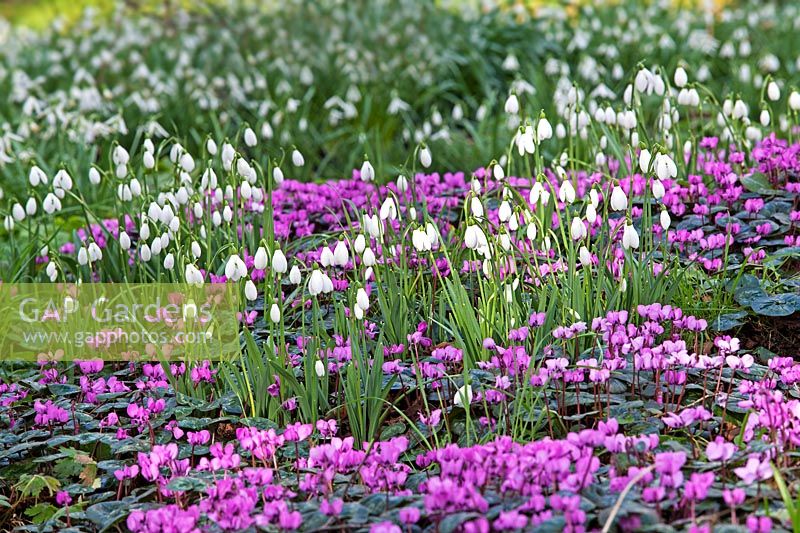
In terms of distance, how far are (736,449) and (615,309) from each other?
0.89 metres

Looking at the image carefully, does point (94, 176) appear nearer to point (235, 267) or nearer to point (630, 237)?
point (235, 267)

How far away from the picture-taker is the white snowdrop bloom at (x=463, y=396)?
2668 mm

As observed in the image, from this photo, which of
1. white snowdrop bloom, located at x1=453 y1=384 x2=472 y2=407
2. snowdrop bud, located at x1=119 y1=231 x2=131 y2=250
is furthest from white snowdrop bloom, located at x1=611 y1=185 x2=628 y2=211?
snowdrop bud, located at x1=119 y1=231 x2=131 y2=250

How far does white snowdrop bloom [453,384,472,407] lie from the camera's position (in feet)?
8.75

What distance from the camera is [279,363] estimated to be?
123 inches

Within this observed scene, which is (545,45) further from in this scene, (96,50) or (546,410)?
(546,410)

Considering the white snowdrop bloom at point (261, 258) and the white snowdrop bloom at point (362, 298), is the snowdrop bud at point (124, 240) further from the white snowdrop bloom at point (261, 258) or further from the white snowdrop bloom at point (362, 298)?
the white snowdrop bloom at point (362, 298)

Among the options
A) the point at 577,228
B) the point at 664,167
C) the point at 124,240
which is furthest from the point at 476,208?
the point at 124,240

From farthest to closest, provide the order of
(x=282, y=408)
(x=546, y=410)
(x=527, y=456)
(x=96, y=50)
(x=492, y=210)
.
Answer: (x=96, y=50)
(x=492, y=210)
(x=282, y=408)
(x=546, y=410)
(x=527, y=456)

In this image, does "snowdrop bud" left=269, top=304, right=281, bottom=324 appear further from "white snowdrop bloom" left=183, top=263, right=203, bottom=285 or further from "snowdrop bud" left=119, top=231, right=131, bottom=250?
"snowdrop bud" left=119, top=231, right=131, bottom=250

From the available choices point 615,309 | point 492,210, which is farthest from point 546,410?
point 492,210

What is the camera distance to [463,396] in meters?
2.71

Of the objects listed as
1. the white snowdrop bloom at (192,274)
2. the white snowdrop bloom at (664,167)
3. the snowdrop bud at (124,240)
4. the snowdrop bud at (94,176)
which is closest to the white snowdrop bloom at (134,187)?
the snowdrop bud at (94,176)

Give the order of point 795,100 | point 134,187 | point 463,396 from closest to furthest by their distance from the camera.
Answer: point 463,396 → point 134,187 → point 795,100
